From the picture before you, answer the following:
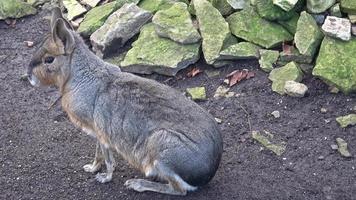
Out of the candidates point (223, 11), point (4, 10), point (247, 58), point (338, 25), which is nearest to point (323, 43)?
point (338, 25)

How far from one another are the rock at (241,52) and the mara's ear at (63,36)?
169 cm

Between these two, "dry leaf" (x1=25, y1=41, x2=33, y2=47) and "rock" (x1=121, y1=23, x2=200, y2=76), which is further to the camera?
"dry leaf" (x1=25, y1=41, x2=33, y2=47)

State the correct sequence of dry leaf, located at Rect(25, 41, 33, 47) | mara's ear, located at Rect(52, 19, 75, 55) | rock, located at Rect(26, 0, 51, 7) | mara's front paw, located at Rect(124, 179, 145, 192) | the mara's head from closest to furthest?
mara's ear, located at Rect(52, 19, 75, 55) < the mara's head < mara's front paw, located at Rect(124, 179, 145, 192) < dry leaf, located at Rect(25, 41, 33, 47) < rock, located at Rect(26, 0, 51, 7)

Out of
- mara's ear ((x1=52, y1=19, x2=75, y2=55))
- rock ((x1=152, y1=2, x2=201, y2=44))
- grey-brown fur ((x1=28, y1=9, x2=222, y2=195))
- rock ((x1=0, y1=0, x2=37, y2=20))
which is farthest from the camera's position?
rock ((x1=0, y1=0, x2=37, y2=20))

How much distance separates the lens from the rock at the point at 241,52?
650cm

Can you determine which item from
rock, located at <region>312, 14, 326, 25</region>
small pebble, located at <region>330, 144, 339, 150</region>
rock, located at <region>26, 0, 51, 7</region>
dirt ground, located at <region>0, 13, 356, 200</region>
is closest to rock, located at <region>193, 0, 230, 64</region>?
dirt ground, located at <region>0, 13, 356, 200</region>

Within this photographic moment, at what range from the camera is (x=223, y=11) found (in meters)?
6.98

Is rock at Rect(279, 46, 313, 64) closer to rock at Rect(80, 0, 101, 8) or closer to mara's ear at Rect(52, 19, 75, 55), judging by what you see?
mara's ear at Rect(52, 19, 75, 55)

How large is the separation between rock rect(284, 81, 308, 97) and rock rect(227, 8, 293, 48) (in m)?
0.54

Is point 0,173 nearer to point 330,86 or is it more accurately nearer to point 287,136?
point 287,136

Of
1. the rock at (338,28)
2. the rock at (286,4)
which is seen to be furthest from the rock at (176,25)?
the rock at (338,28)

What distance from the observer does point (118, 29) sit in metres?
6.99

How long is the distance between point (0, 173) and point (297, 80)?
2696mm

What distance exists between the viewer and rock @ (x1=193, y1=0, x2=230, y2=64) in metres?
6.56
